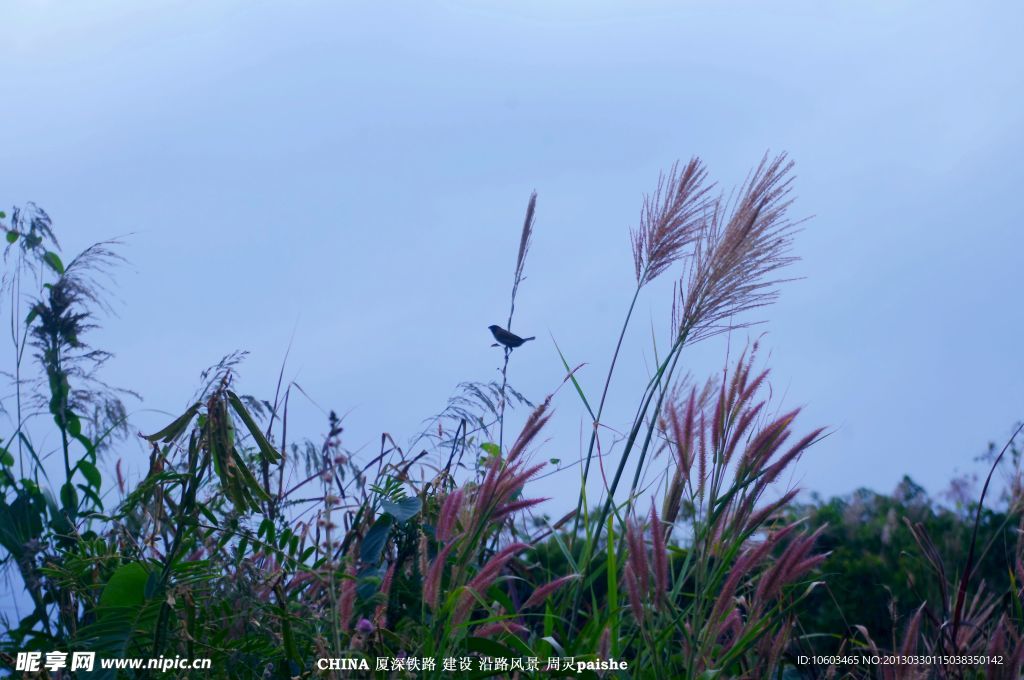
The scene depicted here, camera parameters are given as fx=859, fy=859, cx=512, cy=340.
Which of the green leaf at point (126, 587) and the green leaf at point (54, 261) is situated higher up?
the green leaf at point (54, 261)

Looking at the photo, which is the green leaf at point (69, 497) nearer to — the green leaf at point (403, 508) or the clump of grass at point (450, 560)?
the clump of grass at point (450, 560)

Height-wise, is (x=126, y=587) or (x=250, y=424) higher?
(x=250, y=424)

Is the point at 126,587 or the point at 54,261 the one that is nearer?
the point at 126,587

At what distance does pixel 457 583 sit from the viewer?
4.83 ft

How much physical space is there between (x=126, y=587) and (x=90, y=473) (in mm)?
937

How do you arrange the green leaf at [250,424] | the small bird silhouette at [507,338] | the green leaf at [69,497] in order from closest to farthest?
1. the green leaf at [250,424]
2. the green leaf at [69,497]
3. the small bird silhouette at [507,338]

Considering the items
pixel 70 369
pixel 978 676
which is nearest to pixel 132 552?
pixel 70 369

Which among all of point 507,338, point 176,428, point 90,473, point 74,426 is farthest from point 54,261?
point 176,428

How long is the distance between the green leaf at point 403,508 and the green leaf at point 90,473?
116cm

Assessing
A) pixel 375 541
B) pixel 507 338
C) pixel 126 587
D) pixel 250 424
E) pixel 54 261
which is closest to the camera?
pixel 250 424

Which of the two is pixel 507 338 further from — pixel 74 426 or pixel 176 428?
pixel 74 426

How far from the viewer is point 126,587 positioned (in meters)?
1.70

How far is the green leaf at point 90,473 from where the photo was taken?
8.18ft

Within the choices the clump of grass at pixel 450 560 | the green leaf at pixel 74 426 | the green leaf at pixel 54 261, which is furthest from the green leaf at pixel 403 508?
the green leaf at pixel 54 261
